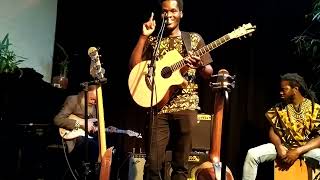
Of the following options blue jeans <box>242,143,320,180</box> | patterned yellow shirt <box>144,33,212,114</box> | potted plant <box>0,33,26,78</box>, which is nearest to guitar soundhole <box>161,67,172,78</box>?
patterned yellow shirt <box>144,33,212,114</box>

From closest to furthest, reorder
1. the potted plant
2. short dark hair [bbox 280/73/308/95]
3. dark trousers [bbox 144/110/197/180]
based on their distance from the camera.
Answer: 1. dark trousers [bbox 144/110/197/180]
2. short dark hair [bbox 280/73/308/95]
3. the potted plant

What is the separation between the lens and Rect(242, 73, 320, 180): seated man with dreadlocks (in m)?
4.26

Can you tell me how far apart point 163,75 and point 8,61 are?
2.52m

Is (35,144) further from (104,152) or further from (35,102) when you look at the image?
(104,152)

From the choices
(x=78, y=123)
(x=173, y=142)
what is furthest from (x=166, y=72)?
(x=78, y=123)

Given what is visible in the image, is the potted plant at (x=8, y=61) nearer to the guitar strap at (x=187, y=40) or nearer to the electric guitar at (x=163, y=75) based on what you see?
the electric guitar at (x=163, y=75)

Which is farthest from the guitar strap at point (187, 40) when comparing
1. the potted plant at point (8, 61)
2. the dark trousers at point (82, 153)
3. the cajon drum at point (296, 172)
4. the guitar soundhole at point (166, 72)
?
the potted plant at point (8, 61)

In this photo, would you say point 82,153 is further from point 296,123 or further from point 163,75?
point 296,123

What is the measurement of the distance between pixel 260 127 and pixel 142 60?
7.70ft

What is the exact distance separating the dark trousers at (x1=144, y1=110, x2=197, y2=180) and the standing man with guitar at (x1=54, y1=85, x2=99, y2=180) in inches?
57.5

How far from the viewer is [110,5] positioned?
6.00 meters

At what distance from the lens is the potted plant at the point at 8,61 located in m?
4.84

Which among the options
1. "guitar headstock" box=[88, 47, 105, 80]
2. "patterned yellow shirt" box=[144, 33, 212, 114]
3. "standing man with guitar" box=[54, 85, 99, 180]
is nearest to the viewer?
"patterned yellow shirt" box=[144, 33, 212, 114]

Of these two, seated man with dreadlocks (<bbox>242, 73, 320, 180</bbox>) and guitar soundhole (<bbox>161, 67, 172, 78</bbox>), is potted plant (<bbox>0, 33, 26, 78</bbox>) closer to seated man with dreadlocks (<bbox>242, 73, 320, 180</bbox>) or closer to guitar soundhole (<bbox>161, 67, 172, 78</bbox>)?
guitar soundhole (<bbox>161, 67, 172, 78</bbox>)
